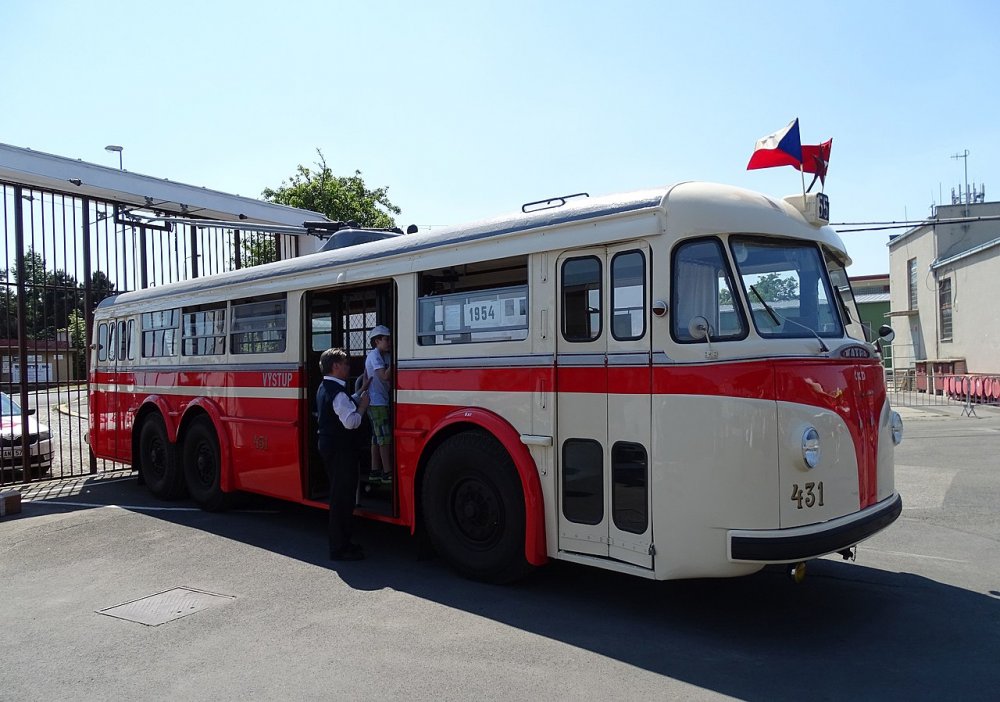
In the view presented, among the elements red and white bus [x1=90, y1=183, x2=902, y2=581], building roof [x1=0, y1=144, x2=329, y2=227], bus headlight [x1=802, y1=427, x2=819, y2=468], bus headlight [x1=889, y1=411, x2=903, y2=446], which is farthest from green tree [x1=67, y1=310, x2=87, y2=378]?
bus headlight [x1=889, y1=411, x2=903, y2=446]

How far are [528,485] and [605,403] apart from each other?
0.85 meters

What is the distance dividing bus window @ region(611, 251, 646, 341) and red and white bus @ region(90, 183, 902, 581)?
0.01 m

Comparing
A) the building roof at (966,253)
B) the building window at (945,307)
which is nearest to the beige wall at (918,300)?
the building window at (945,307)

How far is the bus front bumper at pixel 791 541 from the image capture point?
4535 mm

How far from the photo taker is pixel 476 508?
600cm

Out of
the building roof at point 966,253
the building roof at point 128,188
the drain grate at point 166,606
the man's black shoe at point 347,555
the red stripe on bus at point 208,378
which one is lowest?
the drain grate at point 166,606

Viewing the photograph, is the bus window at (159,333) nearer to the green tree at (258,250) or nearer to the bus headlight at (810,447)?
the bus headlight at (810,447)

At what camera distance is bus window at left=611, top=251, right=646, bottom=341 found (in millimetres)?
5051

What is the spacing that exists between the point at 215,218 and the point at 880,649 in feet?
45.7

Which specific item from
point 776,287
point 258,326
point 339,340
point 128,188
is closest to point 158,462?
point 258,326

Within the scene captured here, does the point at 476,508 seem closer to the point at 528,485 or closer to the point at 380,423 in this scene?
the point at 528,485

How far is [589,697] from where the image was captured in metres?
4.01

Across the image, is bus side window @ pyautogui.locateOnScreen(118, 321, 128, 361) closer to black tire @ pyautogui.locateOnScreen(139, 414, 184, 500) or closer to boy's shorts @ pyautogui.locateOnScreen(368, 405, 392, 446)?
black tire @ pyautogui.locateOnScreen(139, 414, 184, 500)

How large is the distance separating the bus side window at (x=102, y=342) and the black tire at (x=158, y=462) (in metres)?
1.69
